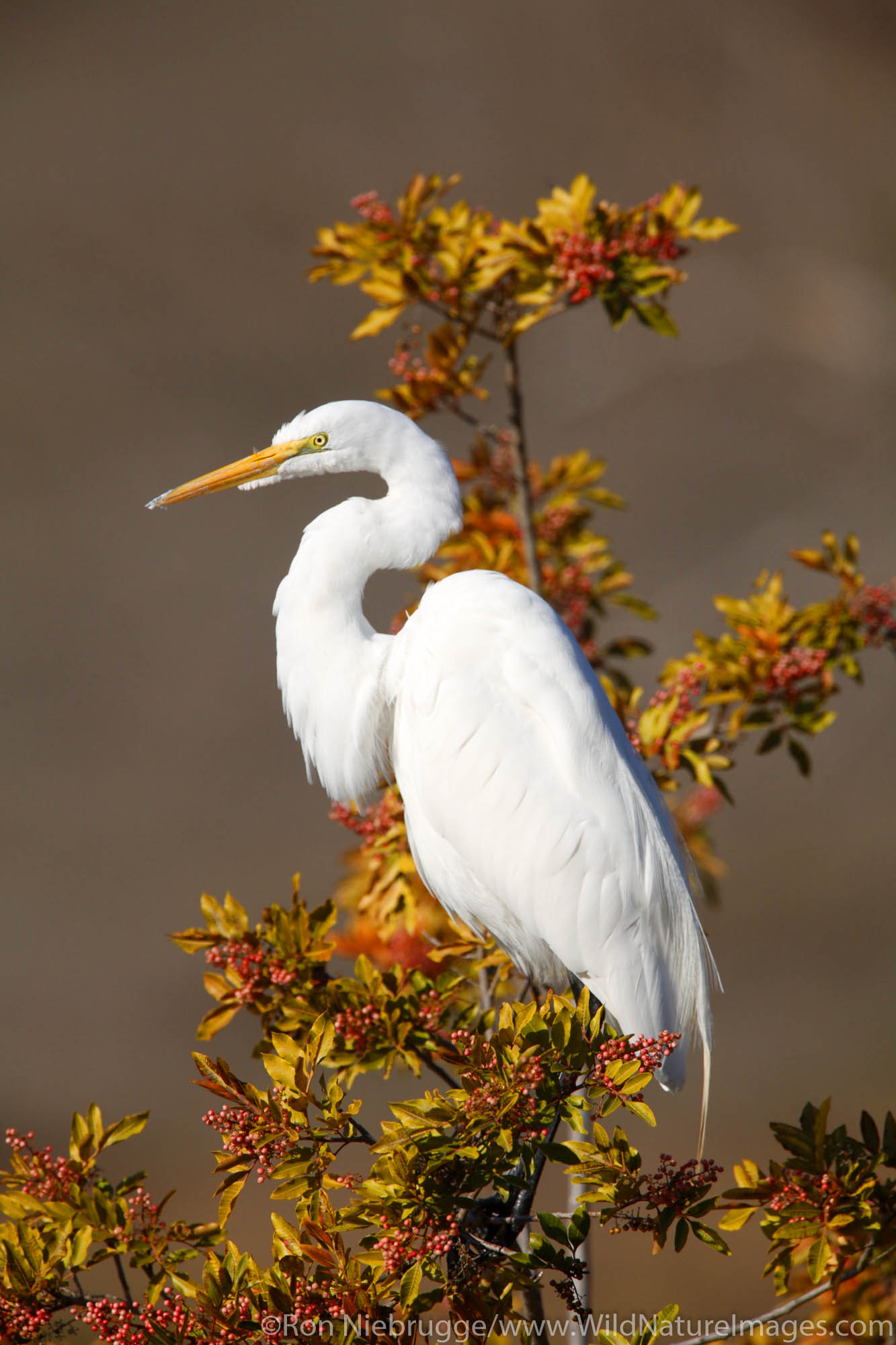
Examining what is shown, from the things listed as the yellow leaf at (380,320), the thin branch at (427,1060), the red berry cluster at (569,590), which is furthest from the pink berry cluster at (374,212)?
the thin branch at (427,1060)

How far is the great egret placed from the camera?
111 cm

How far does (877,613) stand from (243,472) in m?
0.98

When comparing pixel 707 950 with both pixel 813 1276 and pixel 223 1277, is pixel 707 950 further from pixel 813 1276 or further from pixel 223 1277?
pixel 223 1277

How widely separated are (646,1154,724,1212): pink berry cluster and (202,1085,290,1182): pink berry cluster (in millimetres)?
311

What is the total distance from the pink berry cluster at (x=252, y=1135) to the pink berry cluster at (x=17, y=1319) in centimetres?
26

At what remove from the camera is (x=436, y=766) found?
114 centimetres

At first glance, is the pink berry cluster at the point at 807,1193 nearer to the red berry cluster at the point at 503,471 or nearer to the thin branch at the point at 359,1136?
the thin branch at the point at 359,1136

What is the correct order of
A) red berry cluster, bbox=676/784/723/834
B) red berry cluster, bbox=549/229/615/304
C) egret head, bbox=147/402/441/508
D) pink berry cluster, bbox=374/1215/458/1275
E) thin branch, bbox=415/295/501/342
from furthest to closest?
1. red berry cluster, bbox=676/784/723/834
2. thin branch, bbox=415/295/501/342
3. red berry cluster, bbox=549/229/615/304
4. egret head, bbox=147/402/441/508
5. pink berry cluster, bbox=374/1215/458/1275

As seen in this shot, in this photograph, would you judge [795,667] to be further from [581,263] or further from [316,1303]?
[316,1303]

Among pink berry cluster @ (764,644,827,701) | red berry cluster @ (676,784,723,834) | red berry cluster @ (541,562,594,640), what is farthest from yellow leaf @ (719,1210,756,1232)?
red berry cluster @ (676,784,723,834)

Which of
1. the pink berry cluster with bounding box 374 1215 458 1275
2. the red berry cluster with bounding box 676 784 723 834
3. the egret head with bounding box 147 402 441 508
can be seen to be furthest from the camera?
the red berry cluster with bounding box 676 784 723 834

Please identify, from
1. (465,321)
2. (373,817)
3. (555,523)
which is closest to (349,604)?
(373,817)

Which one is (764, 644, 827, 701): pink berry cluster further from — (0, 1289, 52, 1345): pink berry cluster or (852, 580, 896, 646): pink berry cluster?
(0, 1289, 52, 1345): pink berry cluster

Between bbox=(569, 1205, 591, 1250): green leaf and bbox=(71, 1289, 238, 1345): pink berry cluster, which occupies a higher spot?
bbox=(569, 1205, 591, 1250): green leaf
